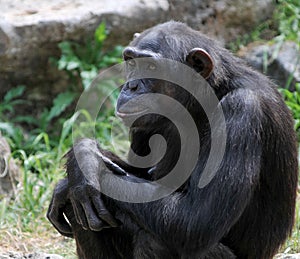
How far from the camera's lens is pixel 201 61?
4988 mm

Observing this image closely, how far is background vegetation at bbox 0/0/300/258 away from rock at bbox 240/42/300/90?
148 mm

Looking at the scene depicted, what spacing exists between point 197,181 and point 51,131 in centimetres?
516

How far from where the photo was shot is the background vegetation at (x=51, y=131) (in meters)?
7.08

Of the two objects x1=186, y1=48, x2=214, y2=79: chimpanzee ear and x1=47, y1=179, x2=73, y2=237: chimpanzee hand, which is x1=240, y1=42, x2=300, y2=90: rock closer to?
x1=186, y1=48, x2=214, y2=79: chimpanzee ear

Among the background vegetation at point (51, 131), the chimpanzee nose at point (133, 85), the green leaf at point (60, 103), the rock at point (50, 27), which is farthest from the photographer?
the green leaf at point (60, 103)

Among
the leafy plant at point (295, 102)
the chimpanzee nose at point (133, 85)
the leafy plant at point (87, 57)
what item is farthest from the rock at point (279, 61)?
the chimpanzee nose at point (133, 85)

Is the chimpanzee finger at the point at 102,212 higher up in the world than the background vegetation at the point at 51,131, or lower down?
higher up

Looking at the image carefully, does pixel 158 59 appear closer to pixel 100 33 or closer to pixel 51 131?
pixel 100 33

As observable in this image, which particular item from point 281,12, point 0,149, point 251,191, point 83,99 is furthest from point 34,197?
point 281,12

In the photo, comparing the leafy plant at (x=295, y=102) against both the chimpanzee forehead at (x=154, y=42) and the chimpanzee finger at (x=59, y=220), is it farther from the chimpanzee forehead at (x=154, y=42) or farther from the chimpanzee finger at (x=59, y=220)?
the chimpanzee finger at (x=59, y=220)

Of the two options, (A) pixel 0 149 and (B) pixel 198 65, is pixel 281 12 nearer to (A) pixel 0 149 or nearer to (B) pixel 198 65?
(A) pixel 0 149

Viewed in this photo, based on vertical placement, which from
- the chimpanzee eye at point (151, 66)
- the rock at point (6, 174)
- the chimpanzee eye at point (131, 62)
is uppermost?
the chimpanzee eye at point (151, 66)

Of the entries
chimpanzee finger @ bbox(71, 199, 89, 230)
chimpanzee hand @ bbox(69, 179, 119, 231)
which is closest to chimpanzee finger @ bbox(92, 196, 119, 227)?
chimpanzee hand @ bbox(69, 179, 119, 231)

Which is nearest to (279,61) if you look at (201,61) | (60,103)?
(60,103)
